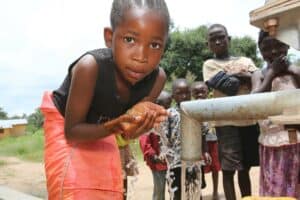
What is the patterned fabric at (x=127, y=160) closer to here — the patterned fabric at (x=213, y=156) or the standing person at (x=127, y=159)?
the standing person at (x=127, y=159)

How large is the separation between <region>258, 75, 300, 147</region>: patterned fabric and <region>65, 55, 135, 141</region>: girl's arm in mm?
1458

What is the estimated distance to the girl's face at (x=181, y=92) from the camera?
4203 mm

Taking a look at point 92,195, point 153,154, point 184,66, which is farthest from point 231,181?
point 184,66

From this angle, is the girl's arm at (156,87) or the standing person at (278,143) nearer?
the girl's arm at (156,87)

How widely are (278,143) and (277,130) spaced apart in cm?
8

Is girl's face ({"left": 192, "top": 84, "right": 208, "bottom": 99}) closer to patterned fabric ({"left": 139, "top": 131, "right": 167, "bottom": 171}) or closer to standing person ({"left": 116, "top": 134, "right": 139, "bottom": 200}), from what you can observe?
patterned fabric ({"left": 139, "top": 131, "right": 167, "bottom": 171})

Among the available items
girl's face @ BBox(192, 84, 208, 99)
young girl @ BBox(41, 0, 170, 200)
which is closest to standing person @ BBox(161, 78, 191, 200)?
girl's face @ BBox(192, 84, 208, 99)

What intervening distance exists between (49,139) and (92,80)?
1.13ft

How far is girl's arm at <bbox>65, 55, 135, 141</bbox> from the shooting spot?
1640 mm

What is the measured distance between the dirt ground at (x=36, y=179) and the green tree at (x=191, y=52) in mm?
Result: 10150

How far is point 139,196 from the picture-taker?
18.3 ft

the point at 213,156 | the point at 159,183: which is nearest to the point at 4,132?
the point at 213,156

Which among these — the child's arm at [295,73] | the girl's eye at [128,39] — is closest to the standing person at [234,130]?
the child's arm at [295,73]

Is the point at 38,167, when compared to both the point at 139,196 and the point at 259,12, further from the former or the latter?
the point at 259,12
